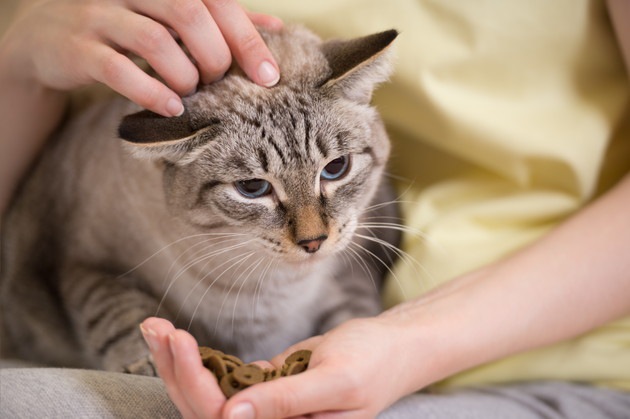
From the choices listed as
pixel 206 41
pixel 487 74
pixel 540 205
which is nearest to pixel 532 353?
pixel 540 205

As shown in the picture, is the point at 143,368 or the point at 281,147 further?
the point at 143,368

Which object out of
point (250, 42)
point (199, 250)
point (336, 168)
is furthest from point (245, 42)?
point (199, 250)

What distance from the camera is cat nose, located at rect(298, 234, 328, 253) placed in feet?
4.28

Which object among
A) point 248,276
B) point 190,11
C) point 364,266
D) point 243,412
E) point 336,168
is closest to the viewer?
point 243,412

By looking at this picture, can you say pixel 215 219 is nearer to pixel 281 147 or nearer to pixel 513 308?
pixel 281 147

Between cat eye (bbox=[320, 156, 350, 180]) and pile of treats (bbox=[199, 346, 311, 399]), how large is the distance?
417 millimetres

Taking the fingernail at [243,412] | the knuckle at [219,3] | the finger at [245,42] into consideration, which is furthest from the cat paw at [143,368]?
the knuckle at [219,3]

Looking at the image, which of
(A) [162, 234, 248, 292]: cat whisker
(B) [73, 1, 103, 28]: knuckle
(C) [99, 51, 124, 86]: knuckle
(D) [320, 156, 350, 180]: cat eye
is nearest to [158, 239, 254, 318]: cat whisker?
(A) [162, 234, 248, 292]: cat whisker

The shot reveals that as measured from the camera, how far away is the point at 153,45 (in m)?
1.16

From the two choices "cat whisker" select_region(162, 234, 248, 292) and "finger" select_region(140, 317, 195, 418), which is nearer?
"finger" select_region(140, 317, 195, 418)

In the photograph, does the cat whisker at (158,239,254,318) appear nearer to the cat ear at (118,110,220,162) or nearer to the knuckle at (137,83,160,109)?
the cat ear at (118,110,220,162)

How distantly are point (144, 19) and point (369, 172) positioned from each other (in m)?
0.59

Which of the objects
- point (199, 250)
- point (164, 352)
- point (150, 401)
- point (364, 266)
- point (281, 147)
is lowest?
point (364, 266)

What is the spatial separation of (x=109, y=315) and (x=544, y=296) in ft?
3.35
